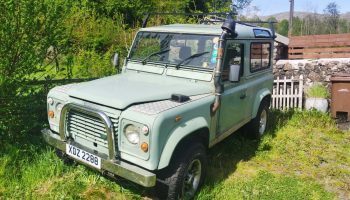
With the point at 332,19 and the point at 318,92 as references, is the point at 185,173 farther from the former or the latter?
the point at 332,19

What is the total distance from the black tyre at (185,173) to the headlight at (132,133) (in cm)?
56

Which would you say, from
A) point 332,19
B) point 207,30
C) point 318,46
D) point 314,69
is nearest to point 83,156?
point 207,30

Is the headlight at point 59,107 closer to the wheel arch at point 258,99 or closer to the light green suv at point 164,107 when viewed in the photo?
the light green suv at point 164,107

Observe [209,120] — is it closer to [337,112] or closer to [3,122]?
[3,122]

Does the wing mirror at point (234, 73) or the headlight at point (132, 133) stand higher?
the wing mirror at point (234, 73)

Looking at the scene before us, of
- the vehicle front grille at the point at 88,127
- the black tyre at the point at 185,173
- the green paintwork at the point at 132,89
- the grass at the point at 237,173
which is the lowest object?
the grass at the point at 237,173

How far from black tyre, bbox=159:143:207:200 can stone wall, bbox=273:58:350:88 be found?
7391mm

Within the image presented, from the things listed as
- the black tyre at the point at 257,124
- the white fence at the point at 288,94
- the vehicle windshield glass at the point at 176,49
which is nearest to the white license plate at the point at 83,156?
the vehicle windshield glass at the point at 176,49

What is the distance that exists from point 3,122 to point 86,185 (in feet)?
5.10

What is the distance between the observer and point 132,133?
341cm

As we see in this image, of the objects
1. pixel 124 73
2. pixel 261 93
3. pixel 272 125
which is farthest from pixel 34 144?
pixel 272 125

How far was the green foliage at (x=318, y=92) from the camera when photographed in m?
9.70

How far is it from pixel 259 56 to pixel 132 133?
321 centimetres

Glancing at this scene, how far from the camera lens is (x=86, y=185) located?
4.11 meters
